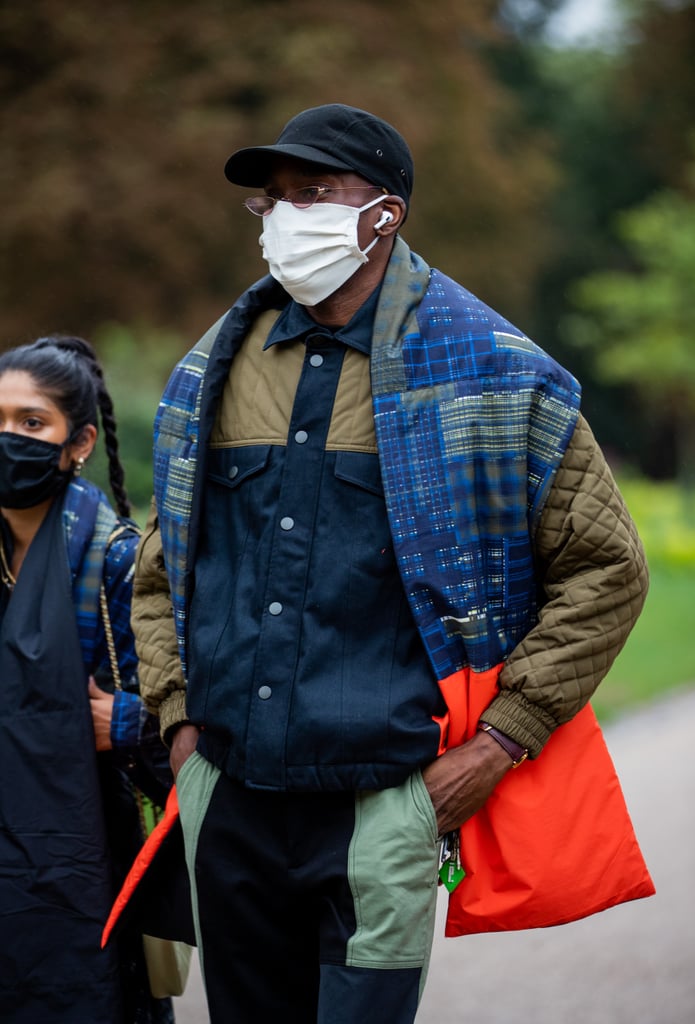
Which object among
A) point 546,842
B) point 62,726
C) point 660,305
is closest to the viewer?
point 546,842

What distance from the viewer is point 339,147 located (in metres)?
2.76

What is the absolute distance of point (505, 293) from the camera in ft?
79.6

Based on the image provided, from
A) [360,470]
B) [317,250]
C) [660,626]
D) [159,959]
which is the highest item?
[317,250]

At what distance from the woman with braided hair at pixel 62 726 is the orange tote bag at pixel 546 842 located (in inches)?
37.9

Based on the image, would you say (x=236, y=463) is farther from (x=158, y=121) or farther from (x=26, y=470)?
(x=158, y=121)

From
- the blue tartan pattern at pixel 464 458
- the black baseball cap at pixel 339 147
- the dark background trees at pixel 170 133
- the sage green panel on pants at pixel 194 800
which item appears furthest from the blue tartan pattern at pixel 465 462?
the dark background trees at pixel 170 133

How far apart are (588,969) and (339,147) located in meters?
3.31

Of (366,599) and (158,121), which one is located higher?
(158,121)

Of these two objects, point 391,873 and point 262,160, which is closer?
point 391,873

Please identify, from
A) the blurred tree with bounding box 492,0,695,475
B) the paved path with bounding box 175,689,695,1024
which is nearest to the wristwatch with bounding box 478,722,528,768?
the paved path with bounding box 175,689,695,1024

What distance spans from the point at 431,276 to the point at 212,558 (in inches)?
31.9

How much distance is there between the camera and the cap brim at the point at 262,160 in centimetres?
272

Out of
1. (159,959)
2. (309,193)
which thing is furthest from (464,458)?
(159,959)

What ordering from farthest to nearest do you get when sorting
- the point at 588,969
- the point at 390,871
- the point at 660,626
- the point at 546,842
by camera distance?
the point at 660,626
the point at 588,969
the point at 546,842
the point at 390,871
